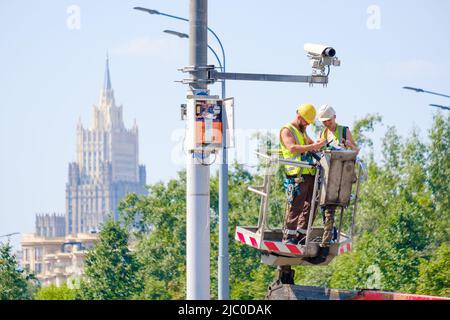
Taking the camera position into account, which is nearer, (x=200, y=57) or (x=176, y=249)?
(x=200, y=57)

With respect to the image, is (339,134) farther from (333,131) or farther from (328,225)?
(328,225)

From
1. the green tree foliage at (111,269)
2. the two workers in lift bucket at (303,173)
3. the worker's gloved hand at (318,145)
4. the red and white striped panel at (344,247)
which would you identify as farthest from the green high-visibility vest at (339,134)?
the green tree foliage at (111,269)

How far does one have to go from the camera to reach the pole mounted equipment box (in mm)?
14641

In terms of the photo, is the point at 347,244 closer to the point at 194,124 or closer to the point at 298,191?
the point at 298,191

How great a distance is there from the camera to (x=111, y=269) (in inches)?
2440

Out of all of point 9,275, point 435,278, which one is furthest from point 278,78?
point 9,275

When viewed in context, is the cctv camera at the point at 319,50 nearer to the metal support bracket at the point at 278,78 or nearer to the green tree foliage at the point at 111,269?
the metal support bracket at the point at 278,78

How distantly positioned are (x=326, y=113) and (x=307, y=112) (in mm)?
300

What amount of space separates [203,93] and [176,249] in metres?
57.6

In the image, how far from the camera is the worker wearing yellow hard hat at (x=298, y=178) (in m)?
14.0

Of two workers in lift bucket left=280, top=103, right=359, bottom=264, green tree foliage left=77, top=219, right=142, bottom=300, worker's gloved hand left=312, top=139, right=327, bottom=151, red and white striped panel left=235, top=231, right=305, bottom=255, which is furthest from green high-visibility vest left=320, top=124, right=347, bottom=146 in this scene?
green tree foliage left=77, top=219, right=142, bottom=300

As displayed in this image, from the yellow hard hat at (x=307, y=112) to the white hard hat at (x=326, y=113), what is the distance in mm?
146
